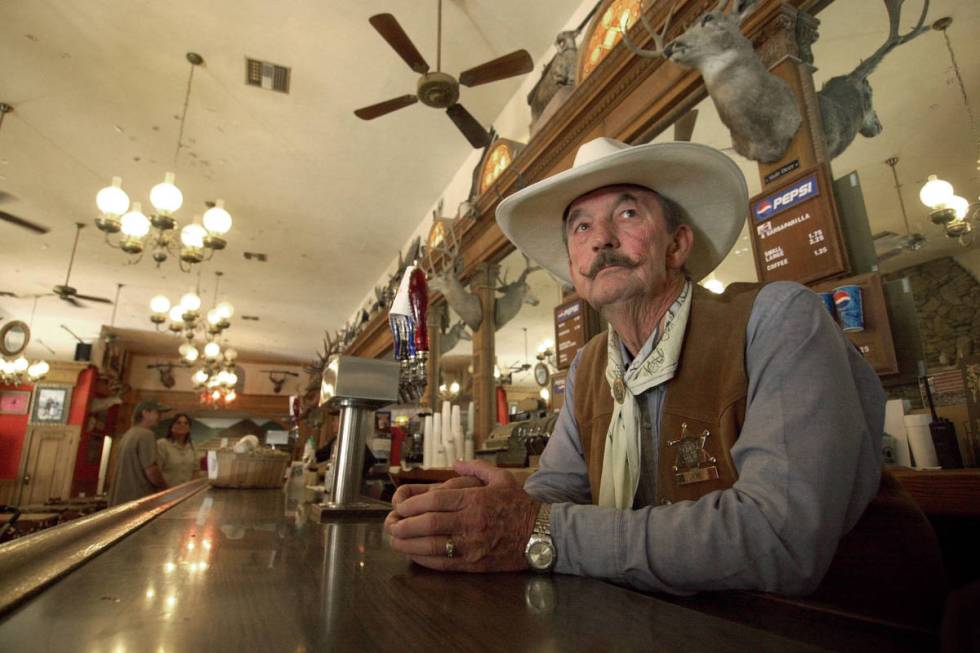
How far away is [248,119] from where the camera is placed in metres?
5.67

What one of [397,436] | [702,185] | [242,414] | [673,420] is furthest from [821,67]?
[242,414]

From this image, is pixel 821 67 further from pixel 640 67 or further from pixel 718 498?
pixel 718 498

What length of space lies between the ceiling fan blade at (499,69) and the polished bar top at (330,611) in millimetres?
3701

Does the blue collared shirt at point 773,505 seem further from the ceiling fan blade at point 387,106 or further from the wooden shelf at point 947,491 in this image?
the ceiling fan blade at point 387,106

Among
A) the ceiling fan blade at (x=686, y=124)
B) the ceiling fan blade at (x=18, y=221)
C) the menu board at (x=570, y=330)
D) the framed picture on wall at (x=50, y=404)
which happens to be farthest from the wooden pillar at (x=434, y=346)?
the framed picture on wall at (x=50, y=404)

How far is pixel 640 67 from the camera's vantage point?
3219mm

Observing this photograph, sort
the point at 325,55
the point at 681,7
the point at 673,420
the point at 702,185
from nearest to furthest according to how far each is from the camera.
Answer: the point at 673,420, the point at 702,185, the point at 681,7, the point at 325,55

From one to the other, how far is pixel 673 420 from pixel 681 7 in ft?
8.92

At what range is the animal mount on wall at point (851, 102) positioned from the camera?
Result: 7.68ft

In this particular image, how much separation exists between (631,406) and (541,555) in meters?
0.48

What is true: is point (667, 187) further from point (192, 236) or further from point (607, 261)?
point (192, 236)

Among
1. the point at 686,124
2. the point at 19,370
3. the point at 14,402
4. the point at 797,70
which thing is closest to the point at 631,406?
the point at 797,70

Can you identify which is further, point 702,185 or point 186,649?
point 702,185

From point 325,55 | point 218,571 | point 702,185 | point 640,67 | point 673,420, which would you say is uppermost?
point 325,55
